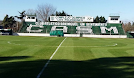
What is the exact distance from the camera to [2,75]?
7098mm

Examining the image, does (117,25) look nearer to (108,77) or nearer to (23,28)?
(23,28)

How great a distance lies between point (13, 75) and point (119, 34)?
61870mm

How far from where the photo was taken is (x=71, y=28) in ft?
225

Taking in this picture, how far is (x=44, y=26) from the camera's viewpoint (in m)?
70.0

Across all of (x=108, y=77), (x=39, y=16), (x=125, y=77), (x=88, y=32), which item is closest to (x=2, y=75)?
(x=108, y=77)

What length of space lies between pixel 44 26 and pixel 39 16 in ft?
111

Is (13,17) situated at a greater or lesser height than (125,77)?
greater

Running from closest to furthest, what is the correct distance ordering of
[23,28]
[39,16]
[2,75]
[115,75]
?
1. [2,75]
2. [115,75]
3. [23,28]
4. [39,16]

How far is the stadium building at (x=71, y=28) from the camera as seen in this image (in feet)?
213

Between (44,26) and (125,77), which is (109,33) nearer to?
(44,26)

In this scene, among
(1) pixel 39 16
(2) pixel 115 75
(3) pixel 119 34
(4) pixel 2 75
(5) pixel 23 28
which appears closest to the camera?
(4) pixel 2 75

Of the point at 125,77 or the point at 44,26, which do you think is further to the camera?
the point at 44,26

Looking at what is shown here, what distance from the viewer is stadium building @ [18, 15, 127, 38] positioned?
213 feet

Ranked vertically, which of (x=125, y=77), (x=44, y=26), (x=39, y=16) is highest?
(x=39, y=16)
